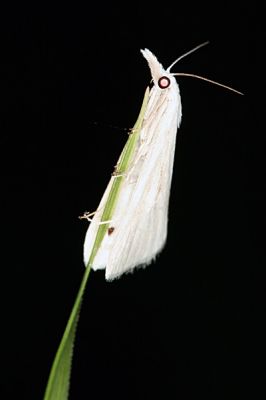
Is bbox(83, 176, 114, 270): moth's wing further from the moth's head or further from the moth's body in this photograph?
the moth's head

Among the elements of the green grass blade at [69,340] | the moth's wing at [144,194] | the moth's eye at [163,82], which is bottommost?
the green grass blade at [69,340]

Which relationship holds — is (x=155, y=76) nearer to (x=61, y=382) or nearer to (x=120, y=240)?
(x=120, y=240)

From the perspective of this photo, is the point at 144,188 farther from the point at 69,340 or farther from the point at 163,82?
the point at 69,340

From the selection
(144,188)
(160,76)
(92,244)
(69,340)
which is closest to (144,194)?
(144,188)

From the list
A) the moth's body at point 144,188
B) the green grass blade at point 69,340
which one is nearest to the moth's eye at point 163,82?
the moth's body at point 144,188

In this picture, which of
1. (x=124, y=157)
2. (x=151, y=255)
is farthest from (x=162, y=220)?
(x=124, y=157)

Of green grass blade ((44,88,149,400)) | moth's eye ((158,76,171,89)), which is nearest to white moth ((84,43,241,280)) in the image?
moth's eye ((158,76,171,89))

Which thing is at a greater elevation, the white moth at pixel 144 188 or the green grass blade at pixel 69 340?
the white moth at pixel 144 188

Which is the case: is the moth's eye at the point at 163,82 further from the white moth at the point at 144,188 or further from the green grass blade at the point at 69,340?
the green grass blade at the point at 69,340
